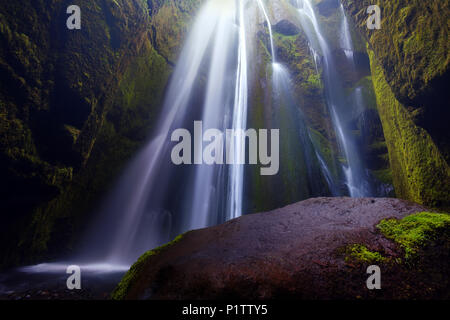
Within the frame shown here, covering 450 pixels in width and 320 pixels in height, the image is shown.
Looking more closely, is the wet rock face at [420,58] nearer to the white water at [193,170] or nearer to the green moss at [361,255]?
the green moss at [361,255]

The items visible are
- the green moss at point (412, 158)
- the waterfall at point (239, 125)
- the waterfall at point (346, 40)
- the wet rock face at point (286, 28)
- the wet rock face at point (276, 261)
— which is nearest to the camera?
the wet rock face at point (276, 261)

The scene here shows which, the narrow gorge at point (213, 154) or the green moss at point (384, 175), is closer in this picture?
the narrow gorge at point (213, 154)

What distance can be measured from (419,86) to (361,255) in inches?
164

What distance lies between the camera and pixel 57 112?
5418 millimetres

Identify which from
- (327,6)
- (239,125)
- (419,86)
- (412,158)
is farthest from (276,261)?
(327,6)

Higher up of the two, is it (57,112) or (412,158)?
(57,112)

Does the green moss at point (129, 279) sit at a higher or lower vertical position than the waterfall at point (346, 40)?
lower

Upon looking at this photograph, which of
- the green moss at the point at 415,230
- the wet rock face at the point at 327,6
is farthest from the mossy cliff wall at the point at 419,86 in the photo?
the wet rock face at the point at 327,6

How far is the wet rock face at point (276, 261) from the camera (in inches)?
64.0

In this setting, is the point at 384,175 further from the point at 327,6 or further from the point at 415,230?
the point at 327,6

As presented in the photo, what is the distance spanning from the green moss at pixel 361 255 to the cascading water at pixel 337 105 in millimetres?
9748

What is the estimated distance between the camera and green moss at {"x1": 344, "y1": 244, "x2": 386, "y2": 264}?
183 cm

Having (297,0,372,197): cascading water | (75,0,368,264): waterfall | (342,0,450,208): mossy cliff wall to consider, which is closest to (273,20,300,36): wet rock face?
(297,0,372,197): cascading water
